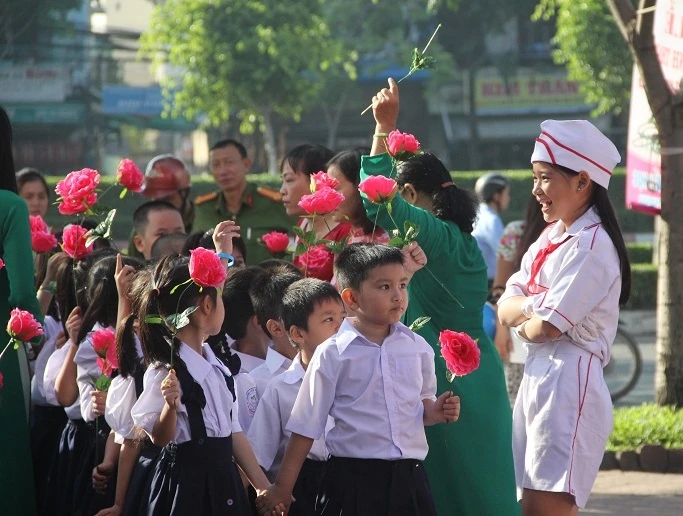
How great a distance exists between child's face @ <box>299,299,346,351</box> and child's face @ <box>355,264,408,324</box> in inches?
10.0

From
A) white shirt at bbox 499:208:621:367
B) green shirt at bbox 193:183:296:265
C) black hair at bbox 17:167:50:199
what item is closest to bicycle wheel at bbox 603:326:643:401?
green shirt at bbox 193:183:296:265

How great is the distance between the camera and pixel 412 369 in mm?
4027

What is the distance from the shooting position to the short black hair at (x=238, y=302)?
4781 mm

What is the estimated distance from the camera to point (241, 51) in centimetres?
3047

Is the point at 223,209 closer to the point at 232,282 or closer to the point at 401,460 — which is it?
the point at 232,282

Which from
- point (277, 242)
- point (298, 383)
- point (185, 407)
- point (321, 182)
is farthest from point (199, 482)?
point (277, 242)

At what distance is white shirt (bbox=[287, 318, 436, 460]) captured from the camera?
3.92 metres

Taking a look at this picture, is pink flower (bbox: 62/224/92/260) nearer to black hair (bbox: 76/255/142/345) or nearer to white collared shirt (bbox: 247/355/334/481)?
black hair (bbox: 76/255/142/345)

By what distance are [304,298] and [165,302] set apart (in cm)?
54

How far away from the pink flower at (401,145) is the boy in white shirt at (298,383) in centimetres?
51

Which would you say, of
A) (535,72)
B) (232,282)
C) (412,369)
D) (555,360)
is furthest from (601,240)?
(535,72)

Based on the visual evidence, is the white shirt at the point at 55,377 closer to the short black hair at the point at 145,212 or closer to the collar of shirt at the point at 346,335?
the short black hair at the point at 145,212

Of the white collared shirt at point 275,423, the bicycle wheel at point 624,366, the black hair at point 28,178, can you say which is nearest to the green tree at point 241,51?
the bicycle wheel at point 624,366

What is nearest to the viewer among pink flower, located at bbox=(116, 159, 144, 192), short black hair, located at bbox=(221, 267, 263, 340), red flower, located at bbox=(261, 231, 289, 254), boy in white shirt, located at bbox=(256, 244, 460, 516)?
boy in white shirt, located at bbox=(256, 244, 460, 516)
